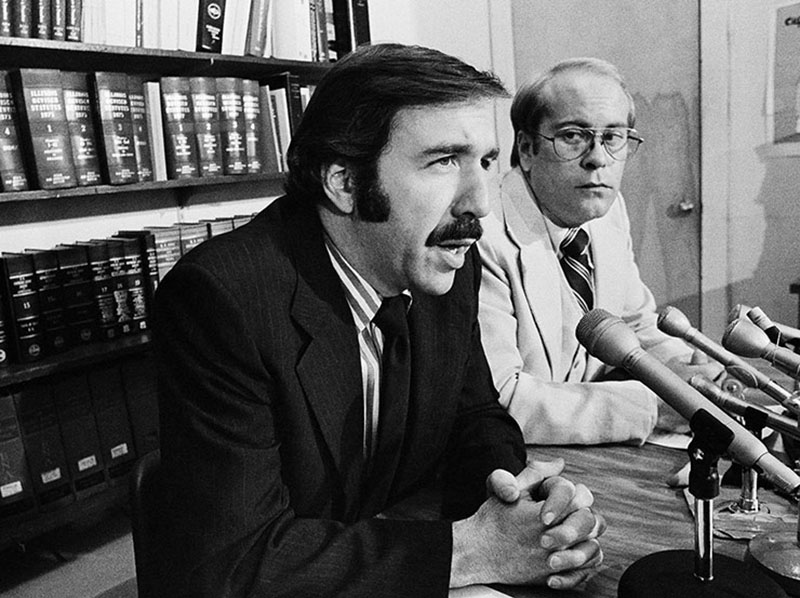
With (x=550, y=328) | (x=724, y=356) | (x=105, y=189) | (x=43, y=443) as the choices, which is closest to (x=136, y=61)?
(x=105, y=189)

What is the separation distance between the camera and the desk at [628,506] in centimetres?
85

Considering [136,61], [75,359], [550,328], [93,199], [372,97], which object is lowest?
[75,359]

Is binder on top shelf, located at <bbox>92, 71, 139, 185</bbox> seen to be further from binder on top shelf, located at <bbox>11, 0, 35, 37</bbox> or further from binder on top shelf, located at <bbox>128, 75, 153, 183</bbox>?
binder on top shelf, located at <bbox>11, 0, 35, 37</bbox>

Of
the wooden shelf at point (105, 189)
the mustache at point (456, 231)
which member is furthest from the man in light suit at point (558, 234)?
the wooden shelf at point (105, 189)

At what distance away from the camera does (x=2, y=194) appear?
78.1 inches

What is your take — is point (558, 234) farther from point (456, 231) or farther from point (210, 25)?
point (210, 25)

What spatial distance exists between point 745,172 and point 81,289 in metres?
2.71

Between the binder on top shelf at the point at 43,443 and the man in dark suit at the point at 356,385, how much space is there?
1.28 m

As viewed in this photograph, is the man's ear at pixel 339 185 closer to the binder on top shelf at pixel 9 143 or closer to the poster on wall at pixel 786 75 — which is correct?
the binder on top shelf at pixel 9 143

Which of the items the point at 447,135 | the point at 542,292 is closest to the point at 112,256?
the point at 542,292

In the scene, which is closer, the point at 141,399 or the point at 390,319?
the point at 390,319

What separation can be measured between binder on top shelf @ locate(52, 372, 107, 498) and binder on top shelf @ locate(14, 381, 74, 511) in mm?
20

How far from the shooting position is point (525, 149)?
172cm

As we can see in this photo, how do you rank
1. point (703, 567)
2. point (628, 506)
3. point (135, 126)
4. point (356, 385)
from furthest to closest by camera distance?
1. point (135, 126)
2. point (356, 385)
3. point (628, 506)
4. point (703, 567)
